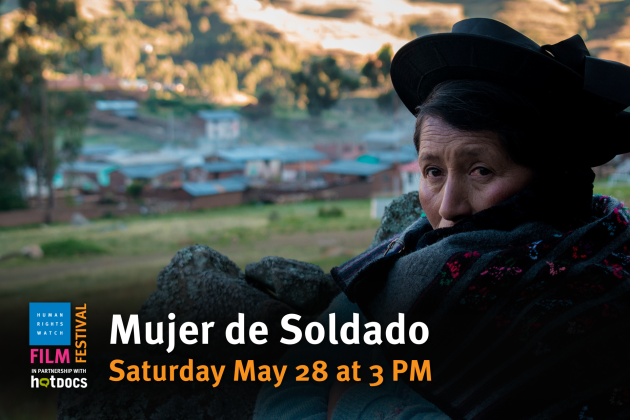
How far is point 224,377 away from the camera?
2.80 ft

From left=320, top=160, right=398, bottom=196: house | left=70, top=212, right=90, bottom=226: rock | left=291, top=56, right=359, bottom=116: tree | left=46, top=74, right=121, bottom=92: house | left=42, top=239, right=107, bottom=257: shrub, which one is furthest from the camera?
left=46, top=74, right=121, bottom=92: house

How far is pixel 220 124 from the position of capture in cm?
2123

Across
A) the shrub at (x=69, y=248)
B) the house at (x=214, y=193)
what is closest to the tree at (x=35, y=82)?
the house at (x=214, y=193)

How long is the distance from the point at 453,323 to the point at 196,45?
29315 millimetres

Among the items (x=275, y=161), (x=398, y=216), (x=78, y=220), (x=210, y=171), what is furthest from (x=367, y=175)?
(x=398, y=216)

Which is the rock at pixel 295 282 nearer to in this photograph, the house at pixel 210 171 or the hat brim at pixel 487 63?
the hat brim at pixel 487 63

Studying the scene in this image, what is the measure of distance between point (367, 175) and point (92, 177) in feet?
29.6

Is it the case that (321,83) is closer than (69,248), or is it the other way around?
(69,248)

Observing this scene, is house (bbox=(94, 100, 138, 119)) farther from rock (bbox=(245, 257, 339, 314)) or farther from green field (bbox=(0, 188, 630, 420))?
rock (bbox=(245, 257, 339, 314))

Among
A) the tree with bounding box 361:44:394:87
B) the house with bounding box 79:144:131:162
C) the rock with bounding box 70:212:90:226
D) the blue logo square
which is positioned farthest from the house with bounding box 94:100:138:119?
the blue logo square

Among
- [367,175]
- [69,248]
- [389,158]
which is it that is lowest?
[69,248]

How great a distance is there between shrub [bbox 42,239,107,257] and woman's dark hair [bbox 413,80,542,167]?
9131mm

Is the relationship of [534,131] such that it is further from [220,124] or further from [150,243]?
[220,124]

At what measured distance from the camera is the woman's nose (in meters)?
0.58
